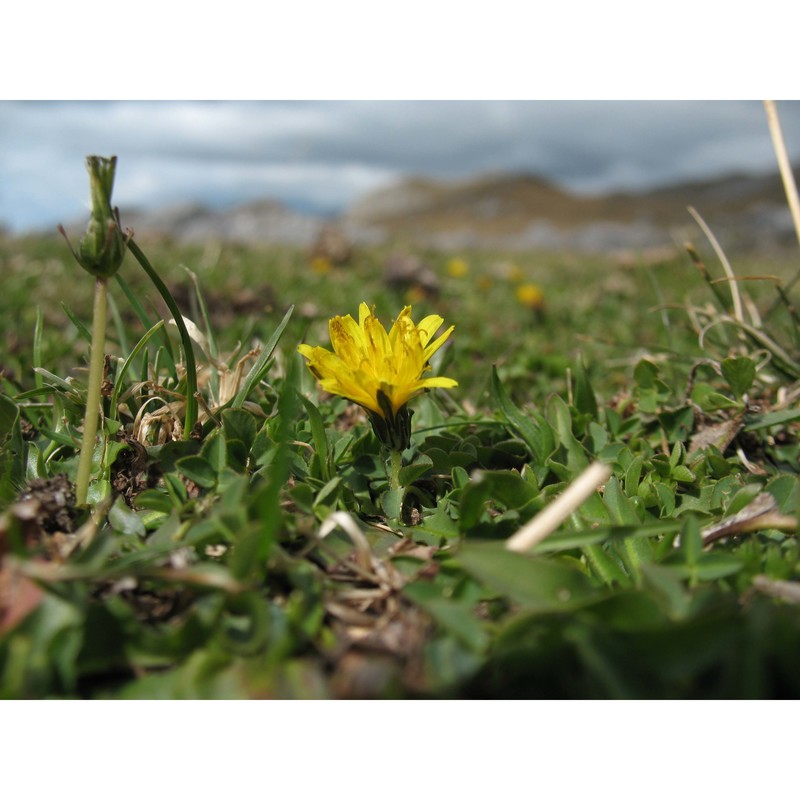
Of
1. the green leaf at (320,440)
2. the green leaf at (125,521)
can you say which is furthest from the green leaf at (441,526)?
the green leaf at (125,521)

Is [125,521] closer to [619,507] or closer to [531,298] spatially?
[619,507]

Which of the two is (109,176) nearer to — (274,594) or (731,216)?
(274,594)

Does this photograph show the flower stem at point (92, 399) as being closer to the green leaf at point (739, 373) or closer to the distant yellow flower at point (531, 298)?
the green leaf at point (739, 373)

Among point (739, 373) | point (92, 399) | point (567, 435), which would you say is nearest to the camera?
point (92, 399)

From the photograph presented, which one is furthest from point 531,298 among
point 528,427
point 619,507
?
point 619,507

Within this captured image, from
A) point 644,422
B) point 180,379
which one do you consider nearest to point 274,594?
point 180,379

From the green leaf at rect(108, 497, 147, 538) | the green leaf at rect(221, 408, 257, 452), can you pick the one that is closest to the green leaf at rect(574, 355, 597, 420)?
the green leaf at rect(221, 408, 257, 452)

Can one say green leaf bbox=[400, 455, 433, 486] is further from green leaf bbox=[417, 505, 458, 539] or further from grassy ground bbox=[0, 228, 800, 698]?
green leaf bbox=[417, 505, 458, 539]
